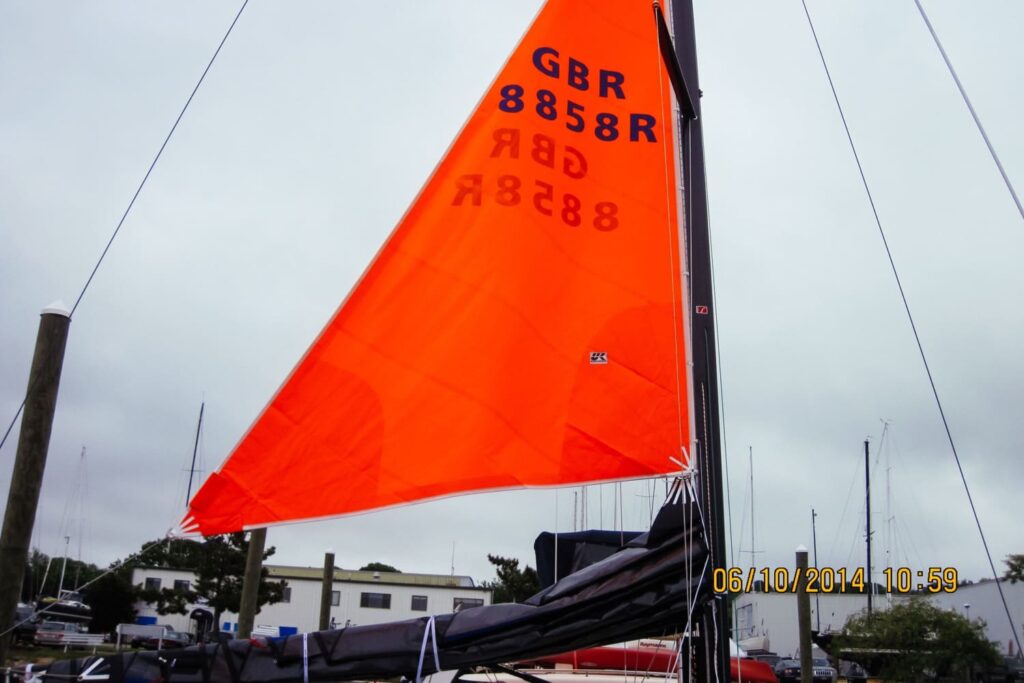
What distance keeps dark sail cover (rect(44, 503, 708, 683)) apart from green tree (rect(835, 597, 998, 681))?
56.0 feet

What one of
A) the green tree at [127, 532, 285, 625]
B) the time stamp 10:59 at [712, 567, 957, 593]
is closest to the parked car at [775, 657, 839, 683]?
the time stamp 10:59 at [712, 567, 957, 593]

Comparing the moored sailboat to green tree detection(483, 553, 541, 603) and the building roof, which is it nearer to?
green tree detection(483, 553, 541, 603)

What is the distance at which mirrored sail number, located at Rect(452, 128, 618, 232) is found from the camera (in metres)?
5.58

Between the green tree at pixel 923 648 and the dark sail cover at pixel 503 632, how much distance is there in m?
17.1

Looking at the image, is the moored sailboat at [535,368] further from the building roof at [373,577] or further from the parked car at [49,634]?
the building roof at [373,577]

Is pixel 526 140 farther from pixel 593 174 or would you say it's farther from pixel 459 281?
pixel 459 281

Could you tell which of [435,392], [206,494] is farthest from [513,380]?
[206,494]

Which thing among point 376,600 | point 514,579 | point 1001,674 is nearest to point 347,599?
point 376,600

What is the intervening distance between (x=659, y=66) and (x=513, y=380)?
2229 millimetres

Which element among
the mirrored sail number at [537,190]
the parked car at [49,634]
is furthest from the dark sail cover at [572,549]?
the parked car at [49,634]

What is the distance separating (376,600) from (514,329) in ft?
123

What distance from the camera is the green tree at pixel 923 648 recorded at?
1944 cm

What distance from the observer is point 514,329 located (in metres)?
5.32

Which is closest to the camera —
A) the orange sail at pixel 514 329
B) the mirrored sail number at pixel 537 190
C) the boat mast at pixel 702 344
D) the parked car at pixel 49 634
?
the boat mast at pixel 702 344
